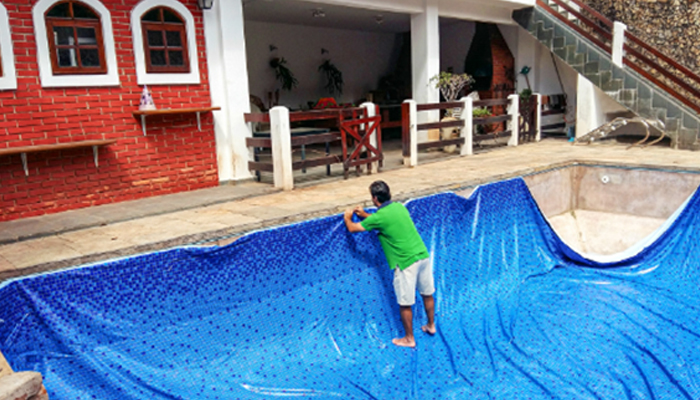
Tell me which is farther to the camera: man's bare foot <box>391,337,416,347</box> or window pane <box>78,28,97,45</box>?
window pane <box>78,28,97,45</box>

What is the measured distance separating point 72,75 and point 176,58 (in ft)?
4.44

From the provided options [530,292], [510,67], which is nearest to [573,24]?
[510,67]

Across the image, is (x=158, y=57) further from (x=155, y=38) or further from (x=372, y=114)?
(x=372, y=114)

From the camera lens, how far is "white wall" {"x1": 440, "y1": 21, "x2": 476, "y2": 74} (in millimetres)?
14898

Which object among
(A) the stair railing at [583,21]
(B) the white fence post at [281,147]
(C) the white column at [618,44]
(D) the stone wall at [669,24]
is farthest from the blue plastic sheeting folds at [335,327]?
(D) the stone wall at [669,24]

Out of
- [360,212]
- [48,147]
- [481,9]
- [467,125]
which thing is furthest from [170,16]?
[481,9]

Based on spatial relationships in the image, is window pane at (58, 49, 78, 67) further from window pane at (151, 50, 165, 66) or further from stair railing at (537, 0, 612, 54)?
stair railing at (537, 0, 612, 54)

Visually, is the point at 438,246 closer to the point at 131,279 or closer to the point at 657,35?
the point at 131,279

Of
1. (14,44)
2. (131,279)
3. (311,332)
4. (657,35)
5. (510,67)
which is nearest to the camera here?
(131,279)

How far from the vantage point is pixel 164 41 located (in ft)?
23.5

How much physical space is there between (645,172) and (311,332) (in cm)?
605

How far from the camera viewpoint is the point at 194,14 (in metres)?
7.36

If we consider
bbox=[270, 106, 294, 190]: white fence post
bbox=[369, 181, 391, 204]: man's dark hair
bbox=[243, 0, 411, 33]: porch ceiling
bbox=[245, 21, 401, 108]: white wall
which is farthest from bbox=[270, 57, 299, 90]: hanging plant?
bbox=[369, 181, 391, 204]: man's dark hair

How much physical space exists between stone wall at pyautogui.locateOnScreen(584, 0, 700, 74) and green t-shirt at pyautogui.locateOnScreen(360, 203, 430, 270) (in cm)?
1152
